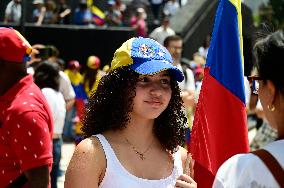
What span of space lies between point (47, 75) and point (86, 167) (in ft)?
14.4

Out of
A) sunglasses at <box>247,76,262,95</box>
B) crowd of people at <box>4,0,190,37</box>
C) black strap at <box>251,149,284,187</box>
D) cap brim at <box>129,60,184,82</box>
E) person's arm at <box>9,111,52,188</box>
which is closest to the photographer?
black strap at <box>251,149,284,187</box>

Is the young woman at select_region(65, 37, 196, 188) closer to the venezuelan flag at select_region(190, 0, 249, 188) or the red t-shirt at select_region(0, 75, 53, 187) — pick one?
the venezuelan flag at select_region(190, 0, 249, 188)

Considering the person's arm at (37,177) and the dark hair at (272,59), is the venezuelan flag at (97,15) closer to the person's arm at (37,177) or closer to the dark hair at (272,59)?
the person's arm at (37,177)

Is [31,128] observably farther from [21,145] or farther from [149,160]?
[149,160]

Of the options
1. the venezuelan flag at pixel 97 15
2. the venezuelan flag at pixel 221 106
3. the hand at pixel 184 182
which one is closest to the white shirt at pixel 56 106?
the venezuelan flag at pixel 221 106

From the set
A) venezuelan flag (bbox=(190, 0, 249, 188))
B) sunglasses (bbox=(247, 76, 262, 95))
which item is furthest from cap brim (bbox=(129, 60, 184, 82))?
sunglasses (bbox=(247, 76, 262, 95))

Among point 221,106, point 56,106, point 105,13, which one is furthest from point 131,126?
point 105,13

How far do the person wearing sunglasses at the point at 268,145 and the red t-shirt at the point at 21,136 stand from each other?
1.55 metres

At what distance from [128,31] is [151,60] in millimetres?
15186

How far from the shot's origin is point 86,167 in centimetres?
335

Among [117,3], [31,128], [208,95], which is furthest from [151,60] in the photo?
[117,3]

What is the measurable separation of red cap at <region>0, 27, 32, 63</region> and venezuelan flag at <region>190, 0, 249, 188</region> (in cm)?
106

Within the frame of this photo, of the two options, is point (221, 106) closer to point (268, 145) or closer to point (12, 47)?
point (268, 145)

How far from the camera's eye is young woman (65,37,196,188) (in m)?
3.40
